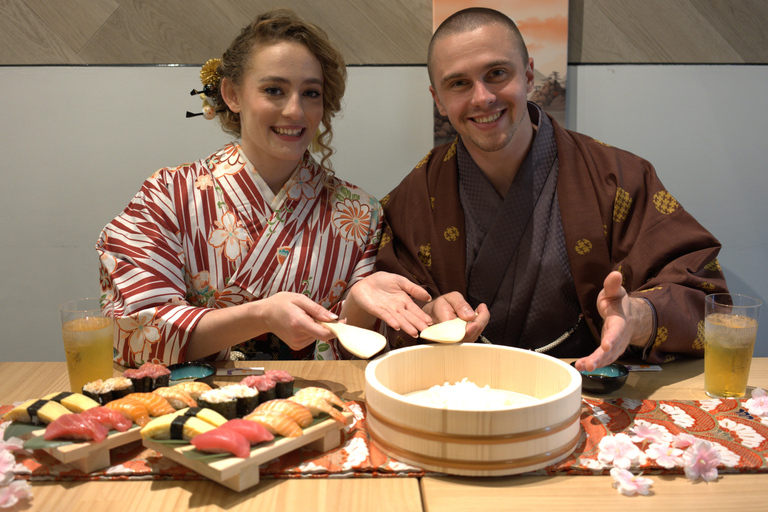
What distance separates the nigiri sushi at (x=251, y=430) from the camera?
951mm

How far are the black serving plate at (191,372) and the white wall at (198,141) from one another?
4.71ft

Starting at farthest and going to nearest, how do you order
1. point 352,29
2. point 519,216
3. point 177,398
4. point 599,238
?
point 352,29 < point 519,216 < point 599,238 < point 177,398

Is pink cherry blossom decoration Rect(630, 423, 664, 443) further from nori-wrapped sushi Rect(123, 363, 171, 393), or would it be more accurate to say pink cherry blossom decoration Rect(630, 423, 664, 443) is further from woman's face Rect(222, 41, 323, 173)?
woman's face Rect(222, 41, 323, 173)

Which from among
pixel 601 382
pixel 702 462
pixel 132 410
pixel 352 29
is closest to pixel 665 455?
pixel 702 462

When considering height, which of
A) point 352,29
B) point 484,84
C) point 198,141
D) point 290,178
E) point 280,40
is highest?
point 352,29

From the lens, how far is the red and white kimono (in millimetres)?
1624

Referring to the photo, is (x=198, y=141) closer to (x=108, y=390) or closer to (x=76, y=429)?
(x=108, y=390)

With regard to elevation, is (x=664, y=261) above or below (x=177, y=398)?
above

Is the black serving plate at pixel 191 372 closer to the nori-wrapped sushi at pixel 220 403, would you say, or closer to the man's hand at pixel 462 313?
the nori-wrapped sushi at pixel 220 403

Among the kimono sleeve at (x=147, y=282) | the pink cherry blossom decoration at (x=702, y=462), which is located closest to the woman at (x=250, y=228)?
the kimono sleeve at (x=147, y=282)

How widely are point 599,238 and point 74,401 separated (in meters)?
1.43

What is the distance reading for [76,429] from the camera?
3.16 feet

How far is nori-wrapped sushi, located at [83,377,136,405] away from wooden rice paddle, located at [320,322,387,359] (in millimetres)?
413

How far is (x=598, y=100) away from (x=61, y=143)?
2267mm
